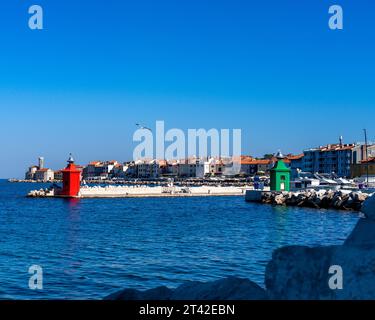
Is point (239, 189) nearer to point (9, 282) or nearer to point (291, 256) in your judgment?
point (9, 282)

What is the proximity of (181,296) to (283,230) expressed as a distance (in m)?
21.2

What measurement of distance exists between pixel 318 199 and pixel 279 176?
1049 cm

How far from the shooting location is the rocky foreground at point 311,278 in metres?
6.70

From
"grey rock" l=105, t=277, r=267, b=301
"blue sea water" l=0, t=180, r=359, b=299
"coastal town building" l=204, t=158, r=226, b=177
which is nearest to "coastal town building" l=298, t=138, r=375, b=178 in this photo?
"coastal town building" l=204, t=158, r=226, b=177

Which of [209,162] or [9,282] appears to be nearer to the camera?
[9,282]

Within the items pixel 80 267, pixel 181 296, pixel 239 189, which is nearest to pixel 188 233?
pixel 80 267

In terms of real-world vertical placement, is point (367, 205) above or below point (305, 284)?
above

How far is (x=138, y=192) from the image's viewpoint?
7269 cm

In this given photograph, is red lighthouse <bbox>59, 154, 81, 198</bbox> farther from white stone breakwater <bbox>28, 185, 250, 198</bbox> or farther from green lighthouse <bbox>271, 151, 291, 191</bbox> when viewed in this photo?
green lighthouse <bbox>271, 151, 291, 191</bbox>

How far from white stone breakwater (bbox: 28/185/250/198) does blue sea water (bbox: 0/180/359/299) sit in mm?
29966

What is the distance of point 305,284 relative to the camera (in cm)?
735

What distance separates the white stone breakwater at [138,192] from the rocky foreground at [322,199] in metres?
20.4

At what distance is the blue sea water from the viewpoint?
14.3 metres

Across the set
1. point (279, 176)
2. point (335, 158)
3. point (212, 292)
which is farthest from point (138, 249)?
point (335, 158)
